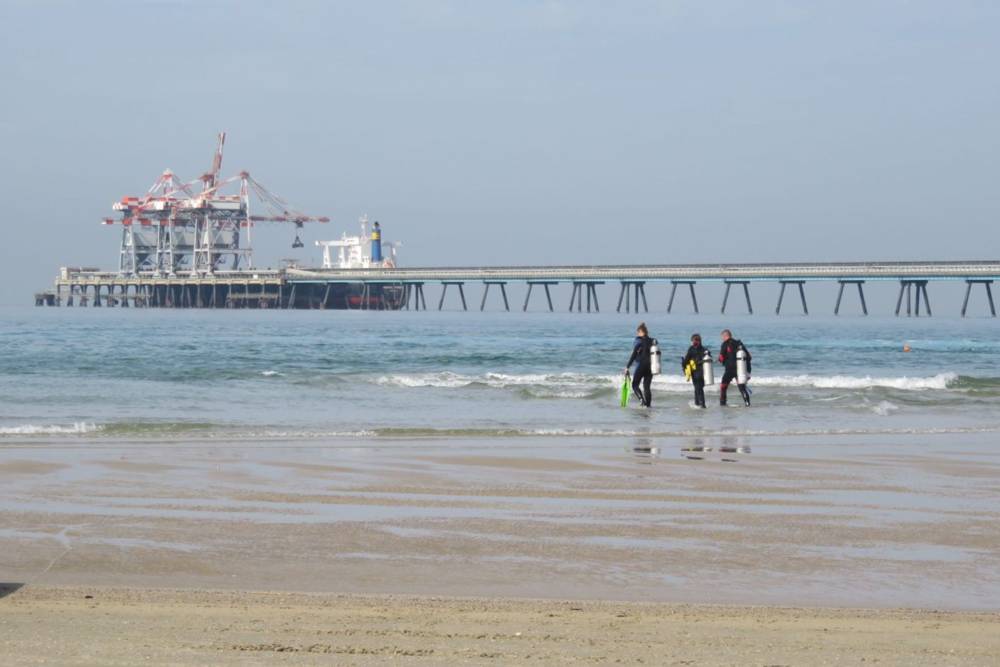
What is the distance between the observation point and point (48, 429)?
51.3 feet

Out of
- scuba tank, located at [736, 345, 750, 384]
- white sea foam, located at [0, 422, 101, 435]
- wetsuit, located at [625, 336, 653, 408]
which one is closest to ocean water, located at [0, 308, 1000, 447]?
white sea foam, located at [0, 422, 101, 435]

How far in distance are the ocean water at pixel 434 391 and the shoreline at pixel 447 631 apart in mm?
8946

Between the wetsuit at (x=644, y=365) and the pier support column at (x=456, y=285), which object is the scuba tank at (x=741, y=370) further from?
the pier support column at (x=456, y=285)

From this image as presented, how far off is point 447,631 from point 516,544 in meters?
2.33

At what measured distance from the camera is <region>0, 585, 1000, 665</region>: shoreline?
501 centimetres

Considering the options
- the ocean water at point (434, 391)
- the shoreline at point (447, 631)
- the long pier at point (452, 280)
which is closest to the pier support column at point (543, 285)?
the long pier at point (452, 280)

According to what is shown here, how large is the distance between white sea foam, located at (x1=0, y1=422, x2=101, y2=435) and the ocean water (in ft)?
0.12

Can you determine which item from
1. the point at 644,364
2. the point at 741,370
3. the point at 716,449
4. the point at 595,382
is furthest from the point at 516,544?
the point at 595,382

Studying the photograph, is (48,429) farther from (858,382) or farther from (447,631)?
(858,382)

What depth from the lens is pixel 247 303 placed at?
13700 centimetres

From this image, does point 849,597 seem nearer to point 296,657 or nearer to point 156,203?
point 296,657

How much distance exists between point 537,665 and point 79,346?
121 ft

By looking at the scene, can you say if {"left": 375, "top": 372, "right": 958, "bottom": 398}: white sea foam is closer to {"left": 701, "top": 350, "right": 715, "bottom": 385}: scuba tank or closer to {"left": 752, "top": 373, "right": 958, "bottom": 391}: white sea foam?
{"left": 752, "top": 373, "right": 958, "bottom": 391}: white sea foam

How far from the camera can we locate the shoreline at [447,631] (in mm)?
5008
